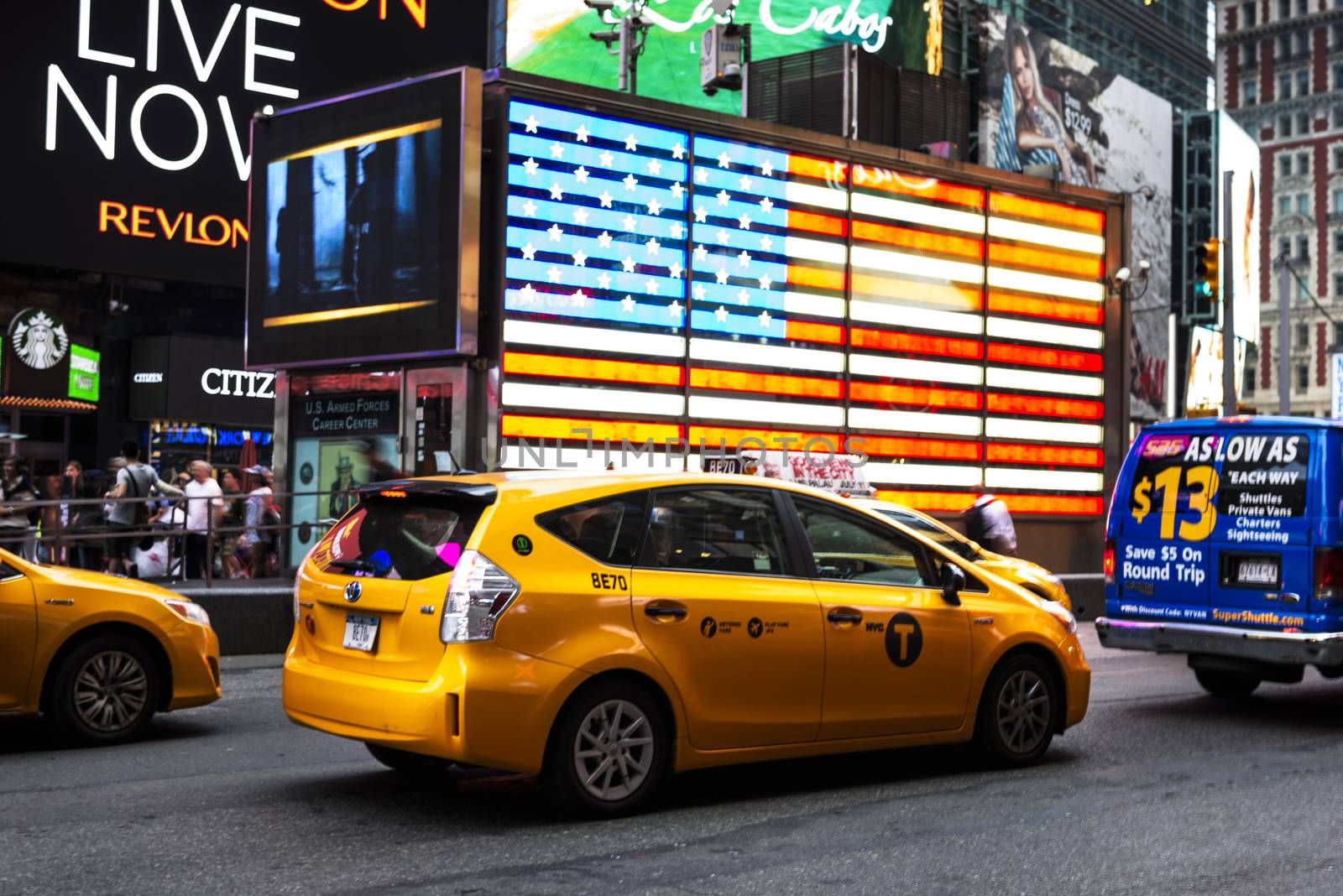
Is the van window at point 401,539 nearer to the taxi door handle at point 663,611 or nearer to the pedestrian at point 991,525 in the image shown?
the taxi door handle at point 663,611

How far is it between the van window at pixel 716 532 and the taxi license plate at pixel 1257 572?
4779 millimetres

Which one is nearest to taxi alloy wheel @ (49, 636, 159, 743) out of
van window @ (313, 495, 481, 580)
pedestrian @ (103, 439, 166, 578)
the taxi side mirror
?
van window @ (313, 495, 481, 580)

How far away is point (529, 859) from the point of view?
6.25 metres

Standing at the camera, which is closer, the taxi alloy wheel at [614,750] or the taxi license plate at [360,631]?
the taxi alloy wheel at [614,750]

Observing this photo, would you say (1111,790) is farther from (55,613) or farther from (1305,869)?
(55,613)

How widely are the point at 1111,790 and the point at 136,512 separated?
1106 centimetres

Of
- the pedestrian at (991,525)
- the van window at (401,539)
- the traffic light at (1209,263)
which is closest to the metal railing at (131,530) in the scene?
the van window at (401,539)

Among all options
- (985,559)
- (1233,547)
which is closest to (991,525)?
(985,559)

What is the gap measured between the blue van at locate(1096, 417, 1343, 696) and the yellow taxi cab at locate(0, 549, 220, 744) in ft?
21.6

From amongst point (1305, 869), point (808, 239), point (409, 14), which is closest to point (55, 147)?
point (409, 14)

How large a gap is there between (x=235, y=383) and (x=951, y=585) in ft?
93.2

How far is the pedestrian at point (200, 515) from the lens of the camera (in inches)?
598

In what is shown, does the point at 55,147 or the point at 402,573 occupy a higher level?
the point at 55,147

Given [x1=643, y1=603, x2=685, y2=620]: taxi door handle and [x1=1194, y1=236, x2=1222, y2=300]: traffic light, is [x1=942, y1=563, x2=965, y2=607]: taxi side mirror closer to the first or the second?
[x1=643, y1=603, x2=685, y2=620]: taxi door handle
